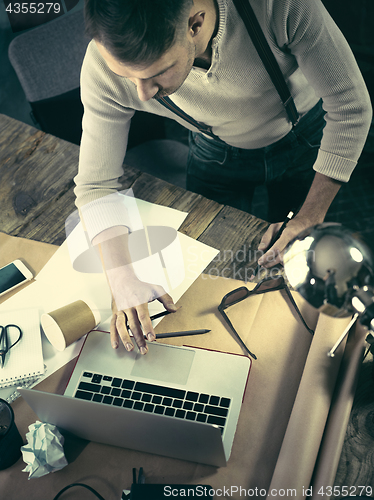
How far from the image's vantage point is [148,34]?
2.10ft

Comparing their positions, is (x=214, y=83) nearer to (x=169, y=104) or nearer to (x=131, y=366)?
(x=169, y=104)

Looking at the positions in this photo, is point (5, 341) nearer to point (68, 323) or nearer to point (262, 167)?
point (68, 323)

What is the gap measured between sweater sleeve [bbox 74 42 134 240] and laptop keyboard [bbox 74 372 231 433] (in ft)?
1.27

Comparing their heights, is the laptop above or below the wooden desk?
below

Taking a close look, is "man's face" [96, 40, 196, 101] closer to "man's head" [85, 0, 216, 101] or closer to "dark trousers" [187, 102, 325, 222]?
"man's head" [85, 0, 216, 101]

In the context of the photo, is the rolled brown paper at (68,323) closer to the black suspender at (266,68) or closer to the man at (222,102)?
the man at (222,102)

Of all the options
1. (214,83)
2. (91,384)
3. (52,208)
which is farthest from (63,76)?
(91,384)

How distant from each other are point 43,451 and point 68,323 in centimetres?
26

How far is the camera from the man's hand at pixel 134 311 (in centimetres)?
89

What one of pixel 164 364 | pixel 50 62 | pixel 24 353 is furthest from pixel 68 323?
pixel 50 62

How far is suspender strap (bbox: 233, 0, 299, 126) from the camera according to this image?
794 mm
